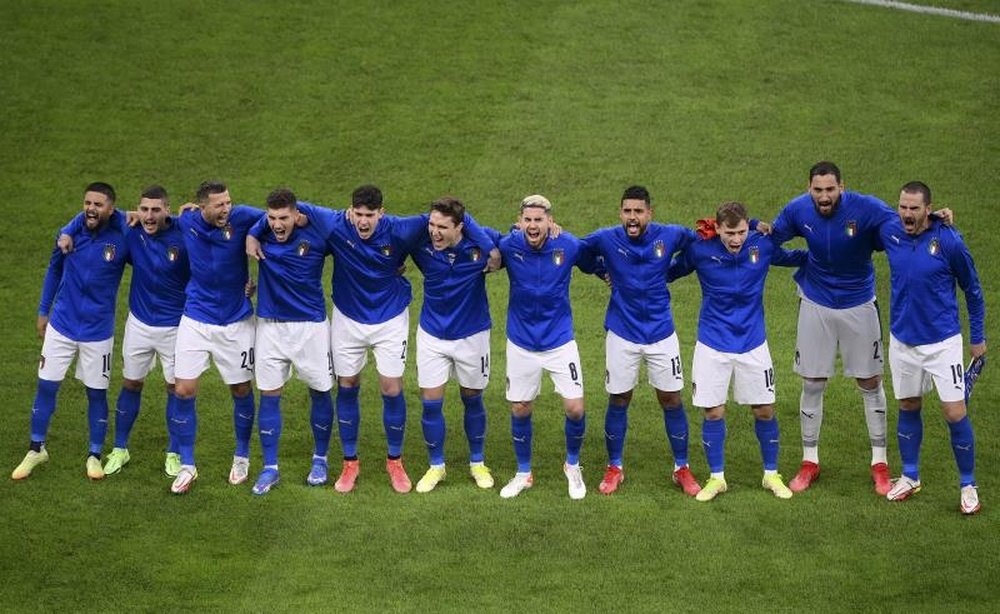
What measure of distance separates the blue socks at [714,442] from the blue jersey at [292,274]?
2.91m

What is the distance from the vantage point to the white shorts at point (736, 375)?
11.0 meters

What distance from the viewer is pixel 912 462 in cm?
1115

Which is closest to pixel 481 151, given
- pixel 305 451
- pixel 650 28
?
pixel 650 28

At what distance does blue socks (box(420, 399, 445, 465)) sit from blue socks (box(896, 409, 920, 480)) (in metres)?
3.29

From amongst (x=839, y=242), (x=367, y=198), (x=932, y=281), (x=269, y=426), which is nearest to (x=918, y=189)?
(x=932, y=281)

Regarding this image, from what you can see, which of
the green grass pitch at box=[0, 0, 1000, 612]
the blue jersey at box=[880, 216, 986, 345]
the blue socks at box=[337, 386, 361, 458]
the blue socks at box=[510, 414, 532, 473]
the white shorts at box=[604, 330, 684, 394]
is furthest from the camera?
the blue socks at box=[337, 386, 361, 458]

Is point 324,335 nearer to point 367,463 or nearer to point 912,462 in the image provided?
point 367,463

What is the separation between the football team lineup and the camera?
10828 millimetres

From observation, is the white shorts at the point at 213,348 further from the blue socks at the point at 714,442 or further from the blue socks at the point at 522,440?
the blue socks at the point at 714,442

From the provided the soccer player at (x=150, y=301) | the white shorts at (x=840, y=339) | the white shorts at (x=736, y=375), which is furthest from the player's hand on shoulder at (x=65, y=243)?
the white shorts at (x=840, y=339)

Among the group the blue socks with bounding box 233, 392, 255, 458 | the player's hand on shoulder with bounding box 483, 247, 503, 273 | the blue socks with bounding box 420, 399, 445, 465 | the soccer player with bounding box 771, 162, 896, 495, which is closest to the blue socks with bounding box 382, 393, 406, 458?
the blue socks with bounding box 420, 399, 445, 465

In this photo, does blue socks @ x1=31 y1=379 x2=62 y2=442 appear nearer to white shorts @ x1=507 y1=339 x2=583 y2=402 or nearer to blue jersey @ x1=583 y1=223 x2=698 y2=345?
white shorts @ x1=507 y1=339 x2=583 y2=402

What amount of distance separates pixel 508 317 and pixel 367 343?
1.05m

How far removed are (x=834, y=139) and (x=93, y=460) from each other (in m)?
8.99
